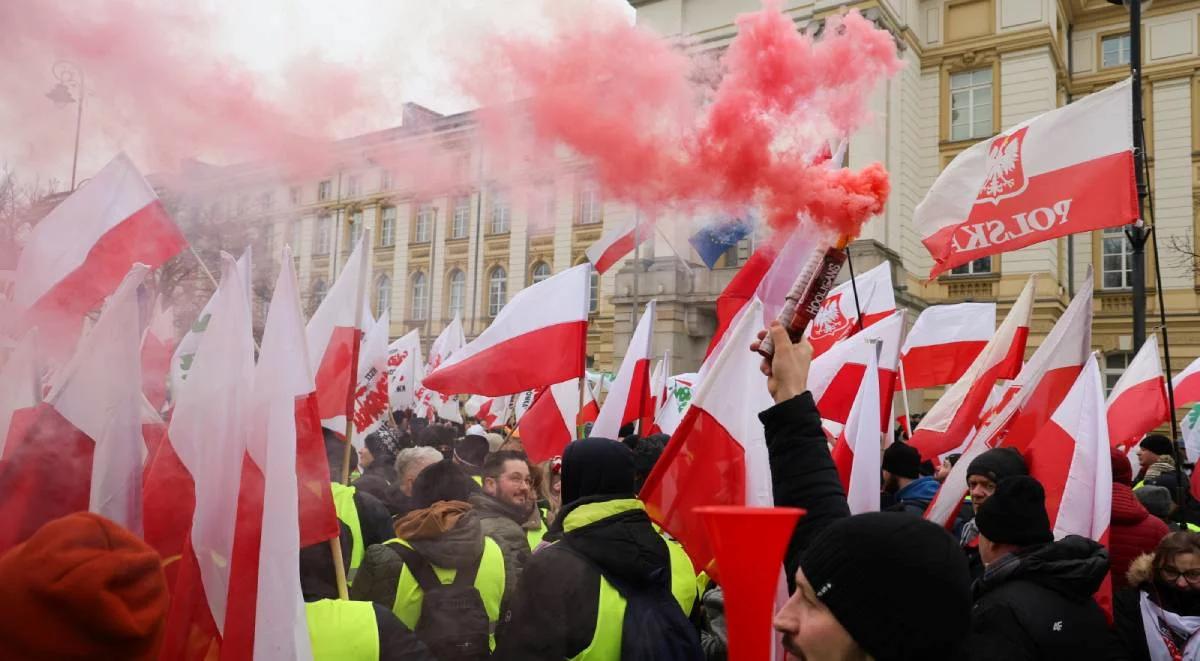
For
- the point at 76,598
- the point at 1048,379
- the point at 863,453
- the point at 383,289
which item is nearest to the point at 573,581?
the point at 76,598

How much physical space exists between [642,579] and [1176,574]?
232 cm

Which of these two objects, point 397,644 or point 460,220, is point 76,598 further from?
point 460,220

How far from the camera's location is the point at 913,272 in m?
26.8

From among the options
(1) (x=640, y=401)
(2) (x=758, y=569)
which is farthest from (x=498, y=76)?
(2) (x=758, y=569)

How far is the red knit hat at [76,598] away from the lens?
5.63 ft

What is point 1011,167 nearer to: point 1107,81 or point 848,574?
point 848,574

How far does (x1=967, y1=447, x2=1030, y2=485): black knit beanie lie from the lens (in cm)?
441

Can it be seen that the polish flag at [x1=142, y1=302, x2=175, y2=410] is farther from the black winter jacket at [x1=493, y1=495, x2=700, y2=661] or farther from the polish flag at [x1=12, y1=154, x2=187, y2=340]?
the black winter jacket at [x1=493, y1=495, x2=700, y2=661]

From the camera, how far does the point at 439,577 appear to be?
3705mm

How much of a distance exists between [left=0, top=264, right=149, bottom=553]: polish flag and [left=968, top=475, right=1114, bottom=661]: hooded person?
3.16 meters

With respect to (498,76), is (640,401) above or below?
below

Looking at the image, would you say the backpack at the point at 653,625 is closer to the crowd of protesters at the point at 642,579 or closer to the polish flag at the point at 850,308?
the crowd of protesters at the point at 642,579

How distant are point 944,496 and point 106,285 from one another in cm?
509

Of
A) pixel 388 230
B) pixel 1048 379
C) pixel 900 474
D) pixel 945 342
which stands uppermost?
pixel 388 230
